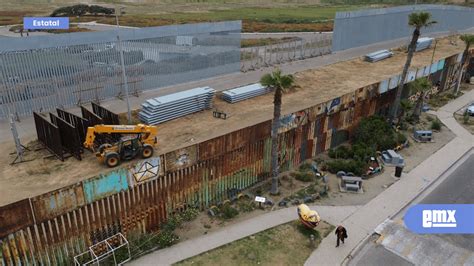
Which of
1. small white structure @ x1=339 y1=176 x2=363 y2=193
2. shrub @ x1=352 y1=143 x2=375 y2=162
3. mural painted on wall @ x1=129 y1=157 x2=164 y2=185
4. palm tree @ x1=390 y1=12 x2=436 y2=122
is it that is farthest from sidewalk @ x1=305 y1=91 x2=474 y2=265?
mural painted on wall @ x1=129 y1=157 x2=164 y2=185

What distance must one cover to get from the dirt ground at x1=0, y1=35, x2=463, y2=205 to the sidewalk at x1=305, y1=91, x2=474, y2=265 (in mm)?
7226

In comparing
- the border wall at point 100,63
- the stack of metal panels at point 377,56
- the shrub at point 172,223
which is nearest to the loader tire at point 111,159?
the shrub at point 172,223

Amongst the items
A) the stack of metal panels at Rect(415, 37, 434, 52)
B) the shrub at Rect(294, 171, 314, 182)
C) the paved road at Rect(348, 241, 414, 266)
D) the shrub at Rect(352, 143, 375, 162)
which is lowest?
the paved road at Rect(348, 241, 414, 266)

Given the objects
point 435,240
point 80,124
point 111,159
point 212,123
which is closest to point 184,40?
point 212,123

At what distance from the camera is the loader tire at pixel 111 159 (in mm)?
16605

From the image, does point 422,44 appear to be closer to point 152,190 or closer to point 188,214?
point 188,214

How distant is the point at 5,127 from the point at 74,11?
74.6m

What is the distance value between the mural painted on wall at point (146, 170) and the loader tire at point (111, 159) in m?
1.22

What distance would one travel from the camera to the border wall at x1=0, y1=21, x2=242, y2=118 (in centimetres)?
2252

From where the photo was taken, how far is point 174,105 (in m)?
22.1

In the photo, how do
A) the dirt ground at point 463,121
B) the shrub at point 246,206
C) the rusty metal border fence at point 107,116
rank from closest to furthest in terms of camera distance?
the rusty metal border fence at point 107,116 < the shrub at point 246,206 < the dirt ground at point 463,121

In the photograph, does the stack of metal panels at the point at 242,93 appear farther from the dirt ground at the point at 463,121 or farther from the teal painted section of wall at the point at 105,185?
the dirt ground at the point at 463,121

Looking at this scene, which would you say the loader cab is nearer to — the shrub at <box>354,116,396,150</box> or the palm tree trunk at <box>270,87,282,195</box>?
the palm tree trunk at <box>270,87,282,195</box>

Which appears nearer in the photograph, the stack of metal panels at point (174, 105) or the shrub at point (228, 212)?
the shrub at point (228, 212)
